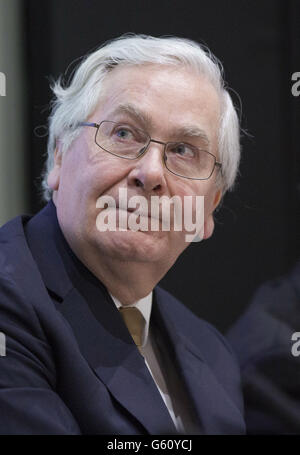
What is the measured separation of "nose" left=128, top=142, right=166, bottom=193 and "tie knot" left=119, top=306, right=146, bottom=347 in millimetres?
302

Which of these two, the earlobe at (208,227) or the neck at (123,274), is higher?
the earlobe at (208,227)

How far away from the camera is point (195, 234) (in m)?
1.56

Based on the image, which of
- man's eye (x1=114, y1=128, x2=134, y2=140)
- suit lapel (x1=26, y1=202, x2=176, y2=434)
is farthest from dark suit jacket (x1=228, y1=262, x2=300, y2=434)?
man's eye (x1=114, y1=128, x2=134, y2=140)

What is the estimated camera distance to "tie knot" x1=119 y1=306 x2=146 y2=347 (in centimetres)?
150

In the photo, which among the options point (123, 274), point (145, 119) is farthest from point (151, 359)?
point (145, 119)

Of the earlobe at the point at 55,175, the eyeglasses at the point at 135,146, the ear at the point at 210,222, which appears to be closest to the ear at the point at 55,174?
the earlobe at the point at 55,175

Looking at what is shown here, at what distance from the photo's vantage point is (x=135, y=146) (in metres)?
1.43

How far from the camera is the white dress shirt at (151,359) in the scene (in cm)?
143

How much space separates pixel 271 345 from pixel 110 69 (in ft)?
2.64

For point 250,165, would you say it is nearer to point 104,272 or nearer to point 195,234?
point 195,234

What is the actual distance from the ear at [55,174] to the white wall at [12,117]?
0.06m

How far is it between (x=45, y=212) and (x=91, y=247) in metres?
0.15

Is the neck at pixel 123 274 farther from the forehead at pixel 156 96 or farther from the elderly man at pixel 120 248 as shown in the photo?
the forehead at pixel 156 96

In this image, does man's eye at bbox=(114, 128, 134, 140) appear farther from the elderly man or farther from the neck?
the neck
